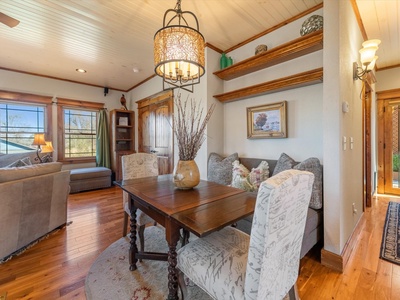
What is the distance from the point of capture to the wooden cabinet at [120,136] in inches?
189

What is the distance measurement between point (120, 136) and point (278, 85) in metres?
4.26

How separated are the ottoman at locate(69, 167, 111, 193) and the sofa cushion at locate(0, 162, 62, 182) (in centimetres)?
195

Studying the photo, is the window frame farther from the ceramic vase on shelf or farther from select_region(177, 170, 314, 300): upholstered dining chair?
select_region(177, 170, 314, 300): upholstered dining chair

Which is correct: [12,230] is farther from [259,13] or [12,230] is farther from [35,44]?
[259,13]

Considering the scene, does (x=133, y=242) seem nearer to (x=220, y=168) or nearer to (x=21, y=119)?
(x=220, y=168)

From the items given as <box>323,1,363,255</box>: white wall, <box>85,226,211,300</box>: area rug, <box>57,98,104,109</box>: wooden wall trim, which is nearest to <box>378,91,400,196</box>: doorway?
<box>323,1,363,255</box>: white wall

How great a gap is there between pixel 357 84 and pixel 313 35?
0.89 meters

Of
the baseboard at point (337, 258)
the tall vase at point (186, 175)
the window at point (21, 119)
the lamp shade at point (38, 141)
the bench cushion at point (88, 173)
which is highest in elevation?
the window at point (21, 119)

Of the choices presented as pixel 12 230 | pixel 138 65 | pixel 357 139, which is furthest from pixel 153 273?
pixel 138 65

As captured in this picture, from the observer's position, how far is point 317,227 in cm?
176

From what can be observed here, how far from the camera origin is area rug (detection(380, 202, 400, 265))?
185 centimetres

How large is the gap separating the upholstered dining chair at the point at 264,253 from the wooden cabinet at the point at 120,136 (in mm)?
4214

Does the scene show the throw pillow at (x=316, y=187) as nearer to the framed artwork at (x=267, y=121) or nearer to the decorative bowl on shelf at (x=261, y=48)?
the framed artwork at (x=267, y=121)

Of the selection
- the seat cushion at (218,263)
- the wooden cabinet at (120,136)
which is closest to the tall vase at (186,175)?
the seat cushion at (218,263)
